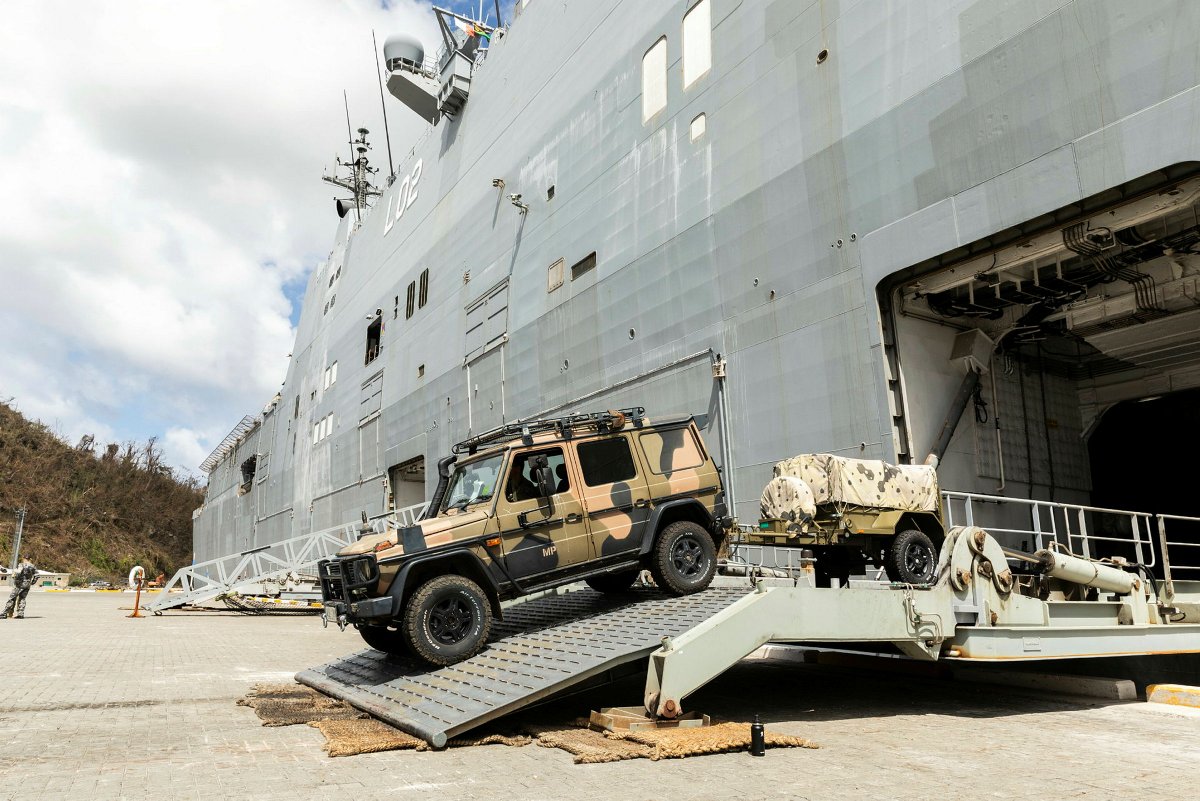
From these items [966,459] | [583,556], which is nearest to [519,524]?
[583,556]

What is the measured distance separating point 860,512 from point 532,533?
3.24 meters

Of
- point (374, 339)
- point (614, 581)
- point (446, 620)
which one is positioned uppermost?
point (374, 339)

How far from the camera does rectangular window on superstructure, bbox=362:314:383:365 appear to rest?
2830 centimetres

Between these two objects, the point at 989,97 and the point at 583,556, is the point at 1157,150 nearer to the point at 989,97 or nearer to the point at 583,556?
the point at 989,97

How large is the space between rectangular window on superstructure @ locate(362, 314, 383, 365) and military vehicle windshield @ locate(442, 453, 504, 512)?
20020 millimetres

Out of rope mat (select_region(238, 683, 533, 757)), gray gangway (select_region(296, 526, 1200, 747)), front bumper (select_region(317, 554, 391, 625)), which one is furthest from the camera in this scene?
front bumper (select_region(317, 554, 391, 625))

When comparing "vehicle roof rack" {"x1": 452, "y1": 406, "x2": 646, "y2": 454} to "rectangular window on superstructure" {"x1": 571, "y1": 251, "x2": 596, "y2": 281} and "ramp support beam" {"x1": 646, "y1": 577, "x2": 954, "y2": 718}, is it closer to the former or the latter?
"ramp support beam" {"x1": 646, "y1": 577, "x2": 954, "y2": 718}

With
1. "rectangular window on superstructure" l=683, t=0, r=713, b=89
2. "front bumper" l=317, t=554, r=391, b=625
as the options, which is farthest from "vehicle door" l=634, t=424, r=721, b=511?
"rectangular window on superstructure" l=683, t=0, r=713, b=89

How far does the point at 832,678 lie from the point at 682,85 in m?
9.73

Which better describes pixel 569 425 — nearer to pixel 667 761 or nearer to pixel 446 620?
pixel 446 620

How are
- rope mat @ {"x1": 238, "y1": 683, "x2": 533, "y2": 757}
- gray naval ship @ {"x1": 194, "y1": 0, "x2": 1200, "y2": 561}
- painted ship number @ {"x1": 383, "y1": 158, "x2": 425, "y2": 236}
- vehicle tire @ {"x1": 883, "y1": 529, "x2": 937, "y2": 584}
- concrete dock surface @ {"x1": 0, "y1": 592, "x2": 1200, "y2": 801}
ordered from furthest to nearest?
painted ship number @ {"x1": 383, "y1": 158, "x2": 425, "y2": 236} → gray naval ship @ {"x1": 194, "y1": 0, "x2": 1200, "y2": 561} → vehicle tire @ {"x1": 883, "y1": 529, "x2": 937, "y2": 584} → rope mat @ {"x1": 238, "y1": 683, "x2": 533, "y2": 757} → concrete dock surface @ {"x1": 0, "y1": 592, "x2": 1200, "y2": 801}

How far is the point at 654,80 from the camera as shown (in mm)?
14695

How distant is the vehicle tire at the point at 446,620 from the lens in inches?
290

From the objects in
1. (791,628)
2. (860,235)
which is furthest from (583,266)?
(791,628)
